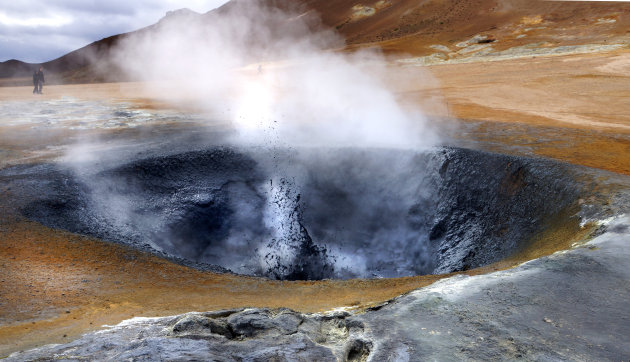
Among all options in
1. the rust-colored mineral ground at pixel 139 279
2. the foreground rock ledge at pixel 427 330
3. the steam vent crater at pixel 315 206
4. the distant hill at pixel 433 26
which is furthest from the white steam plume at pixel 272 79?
the foreground rock ledge at pixel 427 330

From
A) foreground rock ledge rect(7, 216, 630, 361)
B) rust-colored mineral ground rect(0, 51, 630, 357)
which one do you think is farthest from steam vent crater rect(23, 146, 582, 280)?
foreground rock ledge rect(7, 216, 630, 361)

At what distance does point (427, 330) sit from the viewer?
8.04 feet

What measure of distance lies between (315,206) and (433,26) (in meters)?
25.0

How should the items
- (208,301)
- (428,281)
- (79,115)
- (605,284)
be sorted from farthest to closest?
(79,115), (428,281), (208,301), (605,284)

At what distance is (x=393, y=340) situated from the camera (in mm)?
2369

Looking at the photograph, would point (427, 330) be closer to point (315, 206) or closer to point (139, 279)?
point (139, 279)

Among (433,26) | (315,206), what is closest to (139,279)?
(315,206)

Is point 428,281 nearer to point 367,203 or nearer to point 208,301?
point 208,301

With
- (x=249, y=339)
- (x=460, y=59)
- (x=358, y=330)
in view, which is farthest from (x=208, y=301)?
(x=460, y=59)

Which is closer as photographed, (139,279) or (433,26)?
(139,279)

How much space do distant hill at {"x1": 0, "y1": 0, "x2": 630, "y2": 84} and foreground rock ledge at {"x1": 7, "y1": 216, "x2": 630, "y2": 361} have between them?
16.0m

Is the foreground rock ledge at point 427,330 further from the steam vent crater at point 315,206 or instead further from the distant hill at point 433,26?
the distant hill at point 433,26

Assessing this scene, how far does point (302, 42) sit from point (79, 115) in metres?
21.9

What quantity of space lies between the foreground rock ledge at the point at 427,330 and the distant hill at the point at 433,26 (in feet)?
52.4
